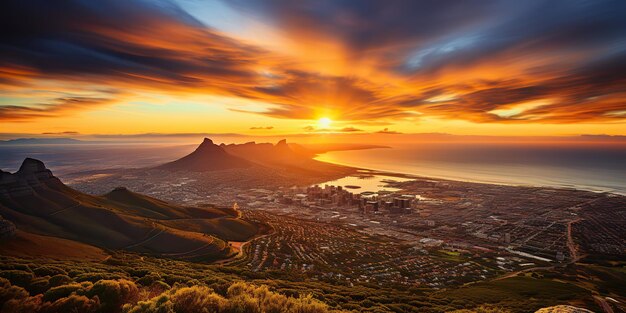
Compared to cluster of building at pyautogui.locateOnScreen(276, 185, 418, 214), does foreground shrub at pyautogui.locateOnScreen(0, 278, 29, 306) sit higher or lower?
higher

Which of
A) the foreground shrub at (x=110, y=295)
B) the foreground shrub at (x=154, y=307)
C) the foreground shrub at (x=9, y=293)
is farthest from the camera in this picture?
the foreground shrub at (x=110, y=295)

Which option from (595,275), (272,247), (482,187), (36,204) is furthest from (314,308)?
(482,187)

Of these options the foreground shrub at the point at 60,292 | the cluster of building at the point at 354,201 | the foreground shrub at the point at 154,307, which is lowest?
the cluster of building at the point at 354,201

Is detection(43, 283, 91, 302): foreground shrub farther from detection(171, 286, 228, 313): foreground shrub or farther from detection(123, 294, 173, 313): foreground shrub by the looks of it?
detection(171, 286, 228, 313): foreground shrub

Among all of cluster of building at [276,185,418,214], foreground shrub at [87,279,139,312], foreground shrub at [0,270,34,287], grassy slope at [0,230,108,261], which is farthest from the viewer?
cluster of building at [276,185,418,214]

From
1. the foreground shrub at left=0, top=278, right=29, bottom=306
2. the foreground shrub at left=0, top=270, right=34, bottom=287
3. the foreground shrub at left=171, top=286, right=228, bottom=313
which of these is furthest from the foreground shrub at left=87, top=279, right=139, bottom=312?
the foreground shrub at left=0, top=270, right=34, bottom=287

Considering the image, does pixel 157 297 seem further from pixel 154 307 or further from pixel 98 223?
pixel 98 223

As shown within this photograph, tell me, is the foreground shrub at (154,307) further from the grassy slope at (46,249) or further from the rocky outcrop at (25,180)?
the rocky outcrop at (25,180)

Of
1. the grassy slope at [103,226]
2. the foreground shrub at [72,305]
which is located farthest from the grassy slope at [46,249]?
the foreground shrub at [72,305]

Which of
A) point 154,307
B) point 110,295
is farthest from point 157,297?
point 110,295
